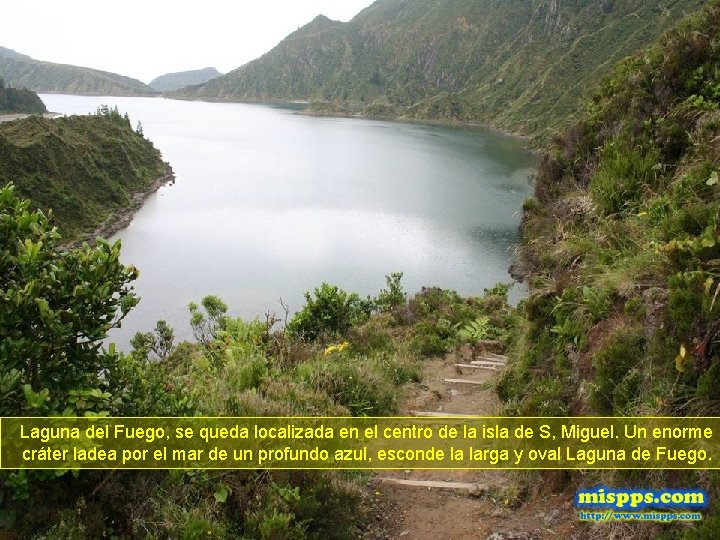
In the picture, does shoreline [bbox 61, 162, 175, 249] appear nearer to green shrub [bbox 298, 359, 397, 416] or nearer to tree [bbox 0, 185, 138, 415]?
green shrub [bbox 298, 359, 397, 416]

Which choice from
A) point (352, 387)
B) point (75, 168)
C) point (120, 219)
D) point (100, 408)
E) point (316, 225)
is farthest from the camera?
point (75, 168)

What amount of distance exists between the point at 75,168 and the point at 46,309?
51536 millimetres

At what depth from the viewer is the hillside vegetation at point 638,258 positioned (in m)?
3.58

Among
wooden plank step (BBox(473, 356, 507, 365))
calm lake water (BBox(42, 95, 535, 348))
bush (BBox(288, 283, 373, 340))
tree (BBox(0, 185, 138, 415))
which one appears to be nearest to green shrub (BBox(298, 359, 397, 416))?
tree (BBox(0, 185, 138, 415))

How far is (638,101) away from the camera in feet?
27.8

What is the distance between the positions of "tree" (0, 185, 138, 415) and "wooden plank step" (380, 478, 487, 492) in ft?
10.4

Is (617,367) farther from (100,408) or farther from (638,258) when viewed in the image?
(100,408)

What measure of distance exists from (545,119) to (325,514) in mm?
120181

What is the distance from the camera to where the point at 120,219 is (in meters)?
44.4

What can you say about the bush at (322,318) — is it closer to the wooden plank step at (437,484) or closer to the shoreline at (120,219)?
the wooden plank step at (437,484)

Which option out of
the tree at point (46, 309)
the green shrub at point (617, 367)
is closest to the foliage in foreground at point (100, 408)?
the tree at point (46, 309)

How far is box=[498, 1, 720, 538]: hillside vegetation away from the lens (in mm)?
3576

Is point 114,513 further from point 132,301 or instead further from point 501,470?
point 501,470

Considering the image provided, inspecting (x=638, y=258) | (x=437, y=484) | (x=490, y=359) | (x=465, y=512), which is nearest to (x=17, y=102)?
(x=490, y=359)
